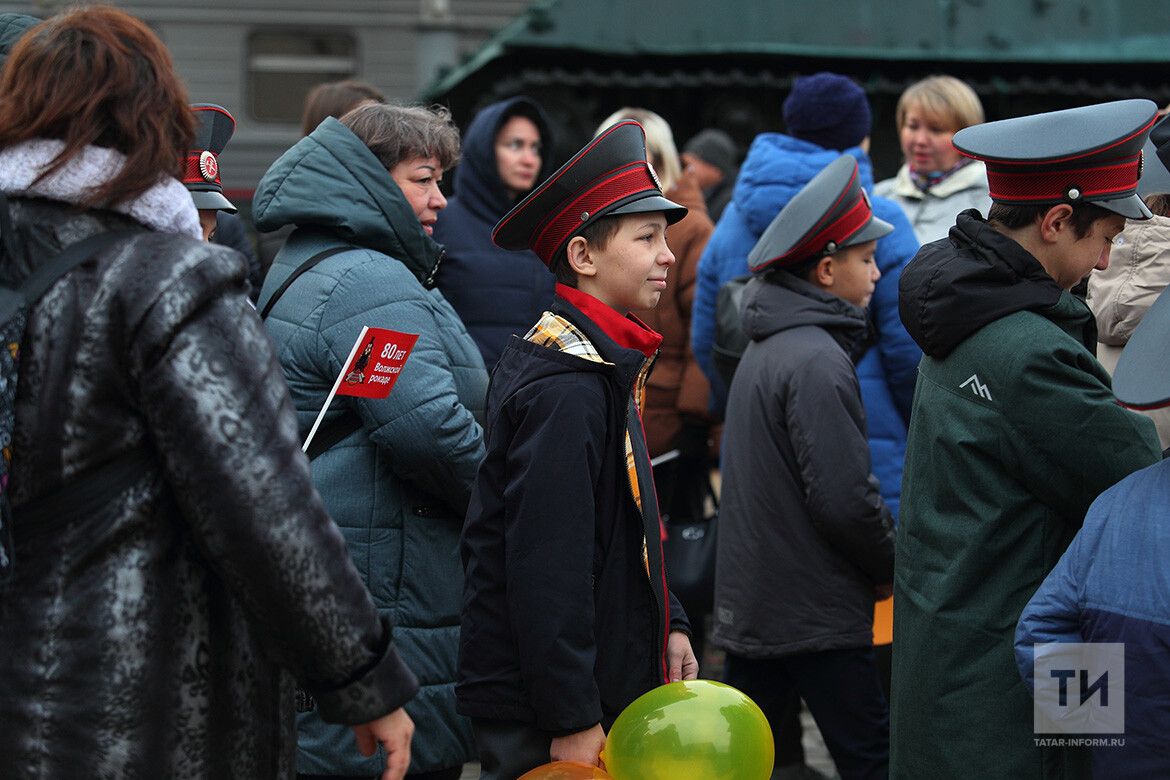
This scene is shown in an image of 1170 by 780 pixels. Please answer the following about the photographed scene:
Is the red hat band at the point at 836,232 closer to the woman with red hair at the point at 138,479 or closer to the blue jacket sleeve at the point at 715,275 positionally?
the blue jacket sleeve at the point at 715,275

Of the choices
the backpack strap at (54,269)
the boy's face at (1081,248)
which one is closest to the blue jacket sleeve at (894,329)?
the boy's face at (1081,248)

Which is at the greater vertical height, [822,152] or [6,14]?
[6,14]

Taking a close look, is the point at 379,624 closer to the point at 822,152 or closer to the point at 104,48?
the point at 104,48

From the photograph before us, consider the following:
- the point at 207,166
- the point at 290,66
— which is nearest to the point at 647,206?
the point at 207,166

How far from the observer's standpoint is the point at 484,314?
5.28 m

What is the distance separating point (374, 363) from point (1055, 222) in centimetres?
134

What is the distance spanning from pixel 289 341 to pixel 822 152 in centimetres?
254

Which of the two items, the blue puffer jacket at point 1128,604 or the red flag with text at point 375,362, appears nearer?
the blue puffer jacket at point 1128,604

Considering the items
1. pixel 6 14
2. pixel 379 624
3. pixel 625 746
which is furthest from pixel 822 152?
pixel 379 624

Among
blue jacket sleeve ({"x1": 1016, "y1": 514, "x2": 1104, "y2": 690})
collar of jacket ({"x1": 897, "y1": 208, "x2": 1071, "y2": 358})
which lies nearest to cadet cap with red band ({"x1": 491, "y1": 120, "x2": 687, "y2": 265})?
collar of jacket ({"x1": 897, "y1": 208, "x2": 1071, "y2": 358})

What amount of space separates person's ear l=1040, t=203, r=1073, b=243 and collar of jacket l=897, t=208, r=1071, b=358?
0.18ft

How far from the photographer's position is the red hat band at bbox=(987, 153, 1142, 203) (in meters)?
2.95

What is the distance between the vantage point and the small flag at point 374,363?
3223mm

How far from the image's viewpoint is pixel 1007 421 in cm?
287
